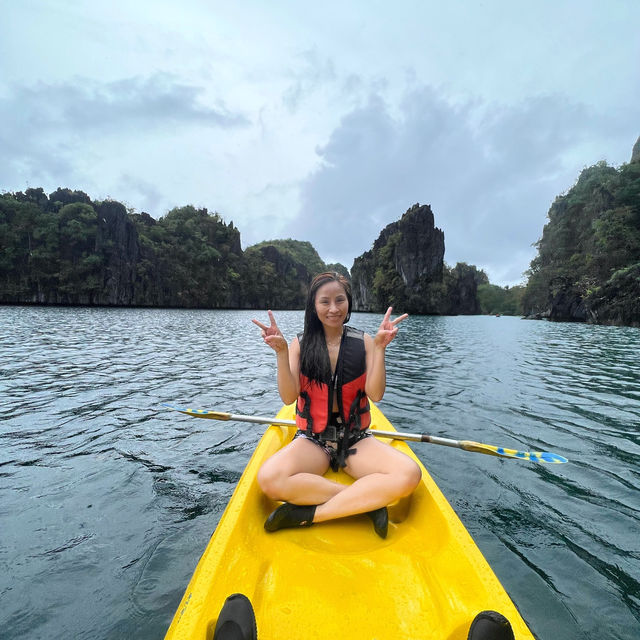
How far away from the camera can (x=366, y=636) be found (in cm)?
130

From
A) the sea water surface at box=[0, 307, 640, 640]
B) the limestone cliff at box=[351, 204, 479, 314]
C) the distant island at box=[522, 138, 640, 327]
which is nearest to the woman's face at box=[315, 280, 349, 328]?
the sea water surface at box=[0, 307, 640, 640]

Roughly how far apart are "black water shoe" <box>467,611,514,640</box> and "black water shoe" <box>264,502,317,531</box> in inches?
37.0

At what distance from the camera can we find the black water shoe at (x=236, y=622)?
3.71ft

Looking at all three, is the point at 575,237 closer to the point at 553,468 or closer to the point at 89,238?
the point at 553,468

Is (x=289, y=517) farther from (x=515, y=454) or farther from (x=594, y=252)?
(x=594, y=252)

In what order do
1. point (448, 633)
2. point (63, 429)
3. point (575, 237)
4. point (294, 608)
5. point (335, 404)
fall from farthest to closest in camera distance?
point (575, 237) → point (63, 429) → point (335, 404) → point (294, 608) → point (448, 633)

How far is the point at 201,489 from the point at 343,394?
1586 millimetres

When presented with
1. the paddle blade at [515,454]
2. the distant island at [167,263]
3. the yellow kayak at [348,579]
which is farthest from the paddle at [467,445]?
the distant island at [167,263]

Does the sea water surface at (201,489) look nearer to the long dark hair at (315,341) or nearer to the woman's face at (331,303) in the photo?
the long dark hair at (315,341)

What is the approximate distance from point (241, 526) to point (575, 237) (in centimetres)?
5917

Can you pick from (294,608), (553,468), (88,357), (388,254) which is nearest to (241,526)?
(294,608)

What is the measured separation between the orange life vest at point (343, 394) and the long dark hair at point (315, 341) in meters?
0.05

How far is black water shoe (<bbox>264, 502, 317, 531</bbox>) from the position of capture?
Result: 188 centimetres

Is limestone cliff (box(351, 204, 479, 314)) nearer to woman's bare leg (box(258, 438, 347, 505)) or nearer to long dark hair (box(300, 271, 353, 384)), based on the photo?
long dark hair (box(300, 271, 353, 384))
